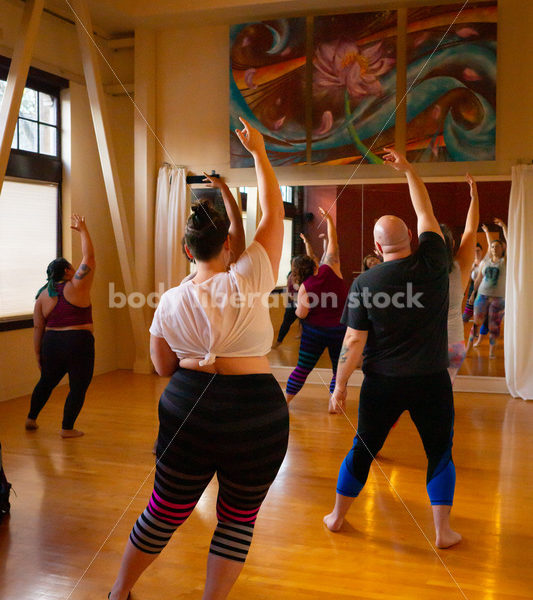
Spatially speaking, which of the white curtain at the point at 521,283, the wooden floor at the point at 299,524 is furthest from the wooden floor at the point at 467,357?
the wooden floor at the point at 299,524

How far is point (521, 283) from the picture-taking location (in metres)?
6.23

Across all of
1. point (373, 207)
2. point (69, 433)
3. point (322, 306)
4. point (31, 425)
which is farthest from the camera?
point (373, 207)

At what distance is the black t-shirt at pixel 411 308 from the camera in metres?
2.66

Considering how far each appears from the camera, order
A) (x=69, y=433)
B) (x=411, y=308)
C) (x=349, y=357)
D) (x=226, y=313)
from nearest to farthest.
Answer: (x=226, y=313)
(x=411, y=308)
(x=349, y=357)
(x=69, y=433)

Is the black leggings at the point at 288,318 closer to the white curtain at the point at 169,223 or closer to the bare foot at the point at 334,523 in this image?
the white curtain at the point at 169,223

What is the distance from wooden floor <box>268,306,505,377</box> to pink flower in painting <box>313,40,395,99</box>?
2451 mm

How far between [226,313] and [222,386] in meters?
0.21

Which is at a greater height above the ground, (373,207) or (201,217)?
(373,207)

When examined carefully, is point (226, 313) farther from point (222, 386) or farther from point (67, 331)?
point (67, 331)

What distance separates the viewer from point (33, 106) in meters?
6.60

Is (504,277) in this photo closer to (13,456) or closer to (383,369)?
(383,369)

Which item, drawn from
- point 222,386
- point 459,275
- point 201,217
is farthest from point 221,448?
point 459,275

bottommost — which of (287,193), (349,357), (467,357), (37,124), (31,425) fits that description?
(31,425)

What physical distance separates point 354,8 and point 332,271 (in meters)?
3.23
